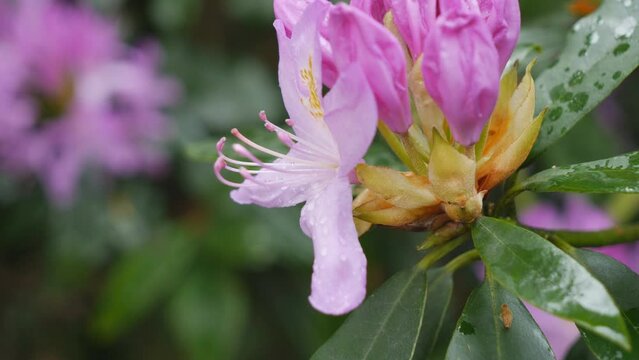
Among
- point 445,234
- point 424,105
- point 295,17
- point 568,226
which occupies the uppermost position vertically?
point 295,17

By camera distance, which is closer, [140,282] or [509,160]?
[509,160]

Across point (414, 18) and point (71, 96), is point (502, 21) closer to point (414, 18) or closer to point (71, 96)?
point (414, 18)

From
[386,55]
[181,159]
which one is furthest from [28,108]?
[386,55]

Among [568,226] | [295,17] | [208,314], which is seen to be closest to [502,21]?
[295,17]

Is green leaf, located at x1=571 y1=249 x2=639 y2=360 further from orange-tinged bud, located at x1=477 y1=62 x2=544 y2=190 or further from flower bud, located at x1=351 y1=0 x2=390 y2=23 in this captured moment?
flower bud, located at x1=351 y1=0 x2=390 y2=23

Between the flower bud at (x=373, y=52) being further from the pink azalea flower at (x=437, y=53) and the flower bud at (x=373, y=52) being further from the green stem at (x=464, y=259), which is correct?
the green stem at (x=464, y=259)

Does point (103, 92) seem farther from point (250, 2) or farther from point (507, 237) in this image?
point (507, 237)
